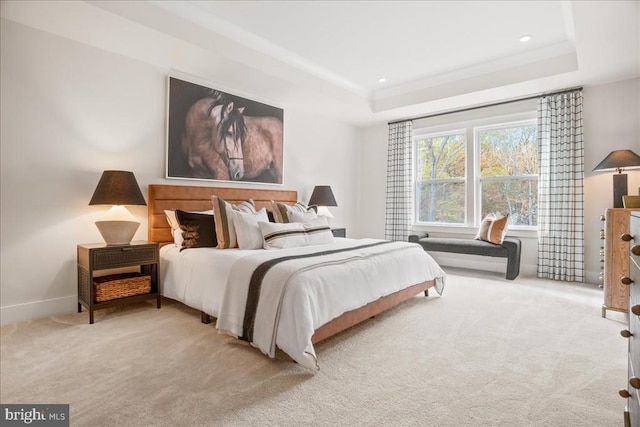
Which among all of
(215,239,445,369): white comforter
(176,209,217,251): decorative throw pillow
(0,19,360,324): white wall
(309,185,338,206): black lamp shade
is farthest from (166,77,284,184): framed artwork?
(215,239,445,369): white comforter

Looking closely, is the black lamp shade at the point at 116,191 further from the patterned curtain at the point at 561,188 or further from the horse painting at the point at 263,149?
the patterned curtain at the point at 561,188

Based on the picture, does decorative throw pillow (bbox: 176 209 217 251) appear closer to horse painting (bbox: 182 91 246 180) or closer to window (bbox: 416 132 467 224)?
horse painting (bbox: 182 91 246 180)

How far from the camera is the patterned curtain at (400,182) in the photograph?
5.78 metres

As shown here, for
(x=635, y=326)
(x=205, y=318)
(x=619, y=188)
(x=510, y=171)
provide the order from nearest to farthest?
(x=635, y=326)
(x=205, y=318)
(x=619, y=188)
(x=510, y=171)

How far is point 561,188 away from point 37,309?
5.87 m

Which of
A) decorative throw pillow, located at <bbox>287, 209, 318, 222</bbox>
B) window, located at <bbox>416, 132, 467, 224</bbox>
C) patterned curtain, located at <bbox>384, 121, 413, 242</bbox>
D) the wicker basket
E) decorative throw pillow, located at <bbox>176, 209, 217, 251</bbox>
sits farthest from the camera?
patterned curtain, located at <bbox>384, 121, 413, 242</bbox>

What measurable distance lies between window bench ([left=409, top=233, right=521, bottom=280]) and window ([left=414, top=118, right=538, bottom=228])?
0.64 meters

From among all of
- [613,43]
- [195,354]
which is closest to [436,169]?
[613,43]

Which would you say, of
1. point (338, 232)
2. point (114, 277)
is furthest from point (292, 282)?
point (338, 232)

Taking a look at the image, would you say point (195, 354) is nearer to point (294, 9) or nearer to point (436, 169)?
point (294, 9)

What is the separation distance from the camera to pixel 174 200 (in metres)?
3.62

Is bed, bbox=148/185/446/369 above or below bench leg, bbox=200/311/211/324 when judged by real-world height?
above

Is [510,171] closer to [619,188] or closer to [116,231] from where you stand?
[619,188]

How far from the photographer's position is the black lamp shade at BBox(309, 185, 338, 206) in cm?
501
